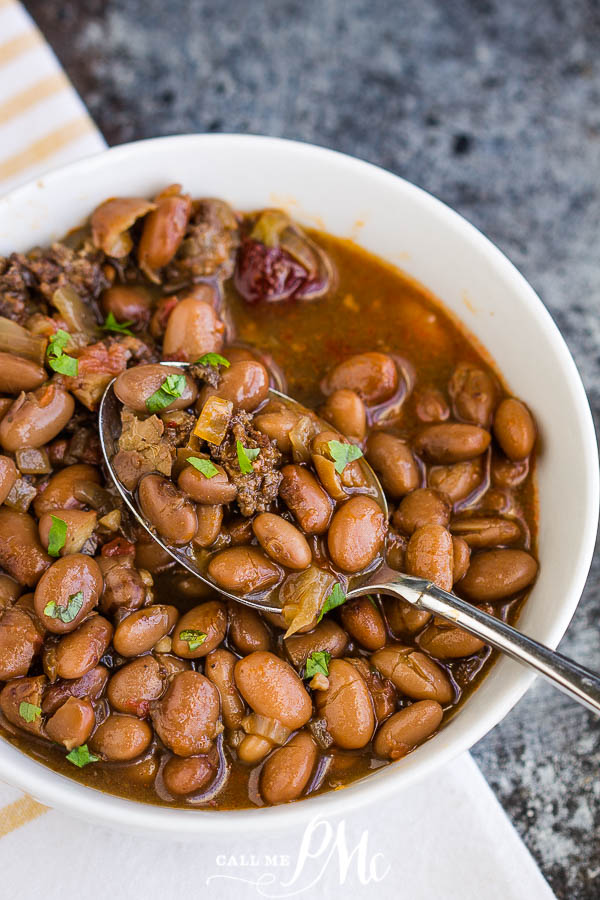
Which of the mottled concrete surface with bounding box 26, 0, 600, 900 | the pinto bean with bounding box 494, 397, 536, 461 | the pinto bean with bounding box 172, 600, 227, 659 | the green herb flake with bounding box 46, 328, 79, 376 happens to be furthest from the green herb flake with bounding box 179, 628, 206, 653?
the mottled concrete surface with bounding box 26, 0, 600, 900

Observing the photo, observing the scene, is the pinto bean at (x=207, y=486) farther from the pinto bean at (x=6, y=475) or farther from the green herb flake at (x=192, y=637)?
the pinto bean at (x=6, y=475)

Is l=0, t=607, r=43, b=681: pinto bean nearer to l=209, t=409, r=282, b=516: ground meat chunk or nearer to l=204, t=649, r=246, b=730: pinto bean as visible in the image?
l=204, t=649, r=246, b=730: pinto bean

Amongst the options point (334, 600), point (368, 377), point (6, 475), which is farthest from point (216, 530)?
point (368, 377)

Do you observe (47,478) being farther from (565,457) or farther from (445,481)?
(565,457)

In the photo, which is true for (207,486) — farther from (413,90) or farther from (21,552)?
(413,90)

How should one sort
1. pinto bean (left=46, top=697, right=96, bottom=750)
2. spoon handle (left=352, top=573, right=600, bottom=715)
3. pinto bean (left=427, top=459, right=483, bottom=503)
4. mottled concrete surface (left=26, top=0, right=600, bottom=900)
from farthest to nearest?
mottled concrete surface (left=26, top=0, right=600, bottom=900) < pinto bean (left=427, top=459, right=483, bottom=503) < pinto bean (left=46, top=697, right=96, bottom=750) < spoon handle (left=352, top=573, right=600, bottom=715)
